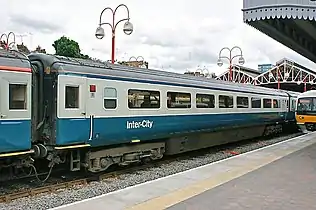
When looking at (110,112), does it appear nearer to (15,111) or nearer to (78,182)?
(78,182)

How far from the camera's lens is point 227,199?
26.9 ft

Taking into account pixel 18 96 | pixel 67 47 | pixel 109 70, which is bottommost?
pixel 18 96

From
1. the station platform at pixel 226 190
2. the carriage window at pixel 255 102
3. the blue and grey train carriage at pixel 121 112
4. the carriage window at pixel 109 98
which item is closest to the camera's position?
the station platform at pixel 226 190

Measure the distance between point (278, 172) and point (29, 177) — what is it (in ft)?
21.6

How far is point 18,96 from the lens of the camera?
927cm

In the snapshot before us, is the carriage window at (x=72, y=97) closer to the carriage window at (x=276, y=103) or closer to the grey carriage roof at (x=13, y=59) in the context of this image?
the grey carriage roof at (x=13, y=59)

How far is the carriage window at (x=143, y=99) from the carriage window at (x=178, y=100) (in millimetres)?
739

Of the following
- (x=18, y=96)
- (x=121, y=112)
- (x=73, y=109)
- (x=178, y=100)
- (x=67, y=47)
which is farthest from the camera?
(x=67, y=47)

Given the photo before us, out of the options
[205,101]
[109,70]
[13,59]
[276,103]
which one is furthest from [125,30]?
[13,59]

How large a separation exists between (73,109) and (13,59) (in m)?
1.84

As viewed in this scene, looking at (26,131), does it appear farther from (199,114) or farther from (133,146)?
(199,114)

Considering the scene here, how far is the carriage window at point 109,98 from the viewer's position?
11.2m

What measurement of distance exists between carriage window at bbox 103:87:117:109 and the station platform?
249cm

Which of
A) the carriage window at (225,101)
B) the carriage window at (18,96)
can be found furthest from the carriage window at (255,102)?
the carriage window at (18,96)
